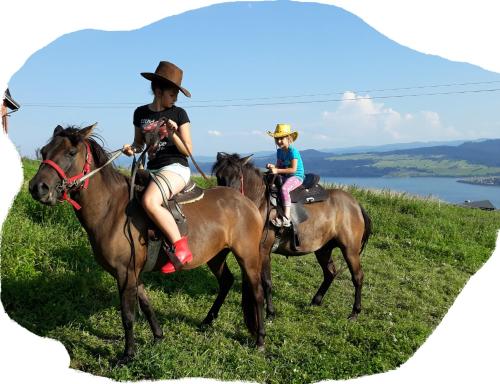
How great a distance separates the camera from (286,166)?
648 cm

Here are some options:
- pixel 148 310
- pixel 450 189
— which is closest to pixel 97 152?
pixel 148 310

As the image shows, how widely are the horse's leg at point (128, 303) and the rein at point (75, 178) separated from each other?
868 mm

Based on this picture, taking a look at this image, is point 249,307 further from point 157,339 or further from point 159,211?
point 159,211

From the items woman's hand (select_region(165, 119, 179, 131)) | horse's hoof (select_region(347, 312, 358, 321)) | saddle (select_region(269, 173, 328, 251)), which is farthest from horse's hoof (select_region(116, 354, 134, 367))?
horse's hoof (select_region(347, 312, 358, 321))

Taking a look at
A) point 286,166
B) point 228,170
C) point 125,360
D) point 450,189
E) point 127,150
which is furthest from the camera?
→ point 450,189

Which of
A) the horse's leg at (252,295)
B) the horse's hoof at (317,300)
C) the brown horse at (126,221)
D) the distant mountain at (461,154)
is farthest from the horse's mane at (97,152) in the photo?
the distant mountain at (461,154)

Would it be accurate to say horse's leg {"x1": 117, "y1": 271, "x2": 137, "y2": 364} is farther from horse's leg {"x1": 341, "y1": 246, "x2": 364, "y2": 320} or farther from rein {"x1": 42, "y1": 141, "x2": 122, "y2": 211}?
horse's leg {"x1": 341, "y1": 246, "x2": 364, "y2": 320}

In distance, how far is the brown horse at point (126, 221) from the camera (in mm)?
3730

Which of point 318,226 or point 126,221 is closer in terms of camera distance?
point 126,221

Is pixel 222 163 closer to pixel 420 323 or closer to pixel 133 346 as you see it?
pixel 133 346

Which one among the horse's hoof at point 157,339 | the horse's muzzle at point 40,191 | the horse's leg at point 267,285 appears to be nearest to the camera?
the horse's muzzle at point 40,191

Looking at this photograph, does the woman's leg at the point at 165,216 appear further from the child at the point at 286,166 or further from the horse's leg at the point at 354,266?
the horse's leg at the point at 354,266

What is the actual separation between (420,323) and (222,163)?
3785 millimetres

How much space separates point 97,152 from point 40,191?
733 millimetres
